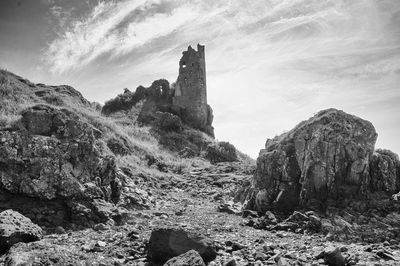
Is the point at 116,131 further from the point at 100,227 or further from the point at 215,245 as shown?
the point at 215,245

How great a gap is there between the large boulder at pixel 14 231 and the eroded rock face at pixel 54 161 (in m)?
2.63

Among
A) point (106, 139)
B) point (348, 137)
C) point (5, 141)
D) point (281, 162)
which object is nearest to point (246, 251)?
point (281, 162)

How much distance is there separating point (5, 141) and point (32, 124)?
150cm

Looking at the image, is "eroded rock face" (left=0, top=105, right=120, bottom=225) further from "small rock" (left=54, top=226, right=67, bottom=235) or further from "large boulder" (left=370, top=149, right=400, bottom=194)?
"large boulder" (left=370, top=149, right=400, bottom=194)

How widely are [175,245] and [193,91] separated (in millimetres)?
39534

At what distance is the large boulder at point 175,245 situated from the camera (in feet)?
27.0

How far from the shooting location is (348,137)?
47.0 ft

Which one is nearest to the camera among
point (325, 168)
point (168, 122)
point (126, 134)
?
point (325, 168)

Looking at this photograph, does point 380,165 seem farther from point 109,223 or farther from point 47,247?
point 47,247

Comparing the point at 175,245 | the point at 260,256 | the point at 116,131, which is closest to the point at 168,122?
the point at 116,131

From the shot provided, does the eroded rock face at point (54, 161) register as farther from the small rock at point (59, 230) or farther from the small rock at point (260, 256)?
the small rock at point (260, 256)

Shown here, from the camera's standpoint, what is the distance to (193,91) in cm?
4694

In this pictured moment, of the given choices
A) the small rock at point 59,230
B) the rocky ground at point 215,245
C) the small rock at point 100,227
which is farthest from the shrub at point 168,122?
the small rock at point 59,230

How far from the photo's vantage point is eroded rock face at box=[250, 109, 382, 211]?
1348 centimetres
